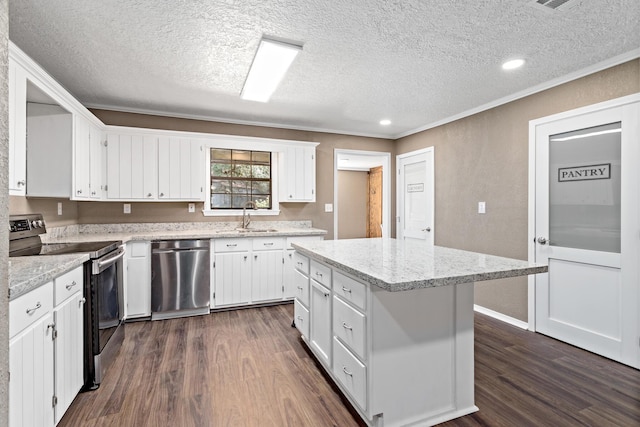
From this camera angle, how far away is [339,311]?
77.8 inches

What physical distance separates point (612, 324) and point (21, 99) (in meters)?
4.50

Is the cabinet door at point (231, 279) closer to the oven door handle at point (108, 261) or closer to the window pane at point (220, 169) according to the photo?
the oven door handle at point (108, 261)

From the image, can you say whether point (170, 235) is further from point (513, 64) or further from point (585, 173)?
point (585, 173)

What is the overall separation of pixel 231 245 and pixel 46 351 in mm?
2182

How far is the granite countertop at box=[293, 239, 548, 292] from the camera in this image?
1483mm

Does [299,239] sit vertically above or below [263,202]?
below

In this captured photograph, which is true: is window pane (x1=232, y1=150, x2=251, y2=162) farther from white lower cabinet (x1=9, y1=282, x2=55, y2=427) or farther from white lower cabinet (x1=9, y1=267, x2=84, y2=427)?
white lower cabinet (x1=9, y1=282, x2=55, y2=427)

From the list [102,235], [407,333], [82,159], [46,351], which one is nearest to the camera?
[46,351]

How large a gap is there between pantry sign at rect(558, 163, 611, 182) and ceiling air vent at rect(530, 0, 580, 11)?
1413mm

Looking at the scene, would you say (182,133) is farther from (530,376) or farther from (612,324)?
(612,324)

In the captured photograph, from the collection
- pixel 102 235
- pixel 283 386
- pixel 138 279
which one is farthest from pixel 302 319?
pixel 102 235

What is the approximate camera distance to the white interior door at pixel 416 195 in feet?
14.9

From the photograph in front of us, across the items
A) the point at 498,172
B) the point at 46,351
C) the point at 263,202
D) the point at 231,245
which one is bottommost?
the point at 46,351

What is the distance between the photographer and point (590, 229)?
8.89ft
